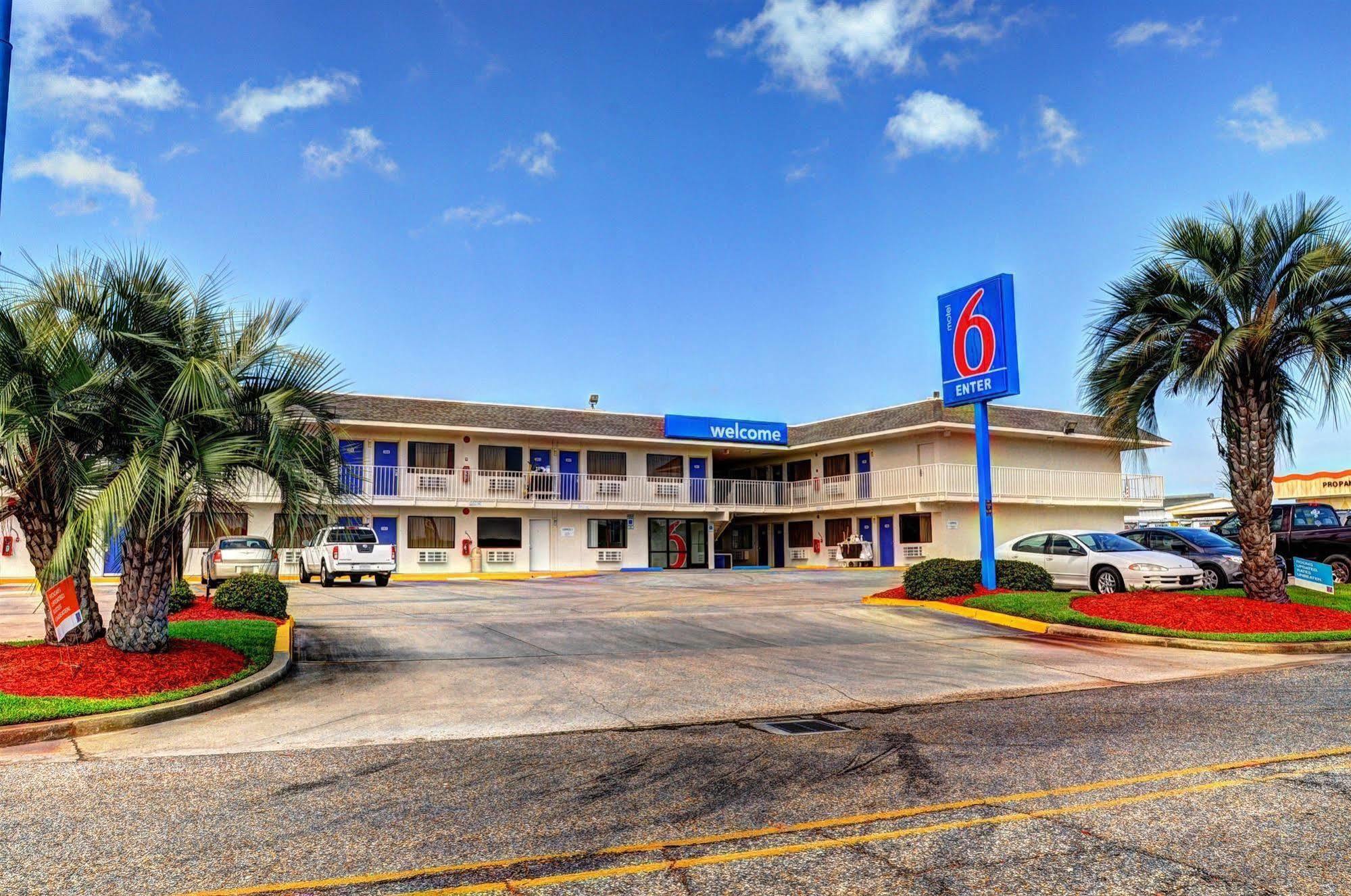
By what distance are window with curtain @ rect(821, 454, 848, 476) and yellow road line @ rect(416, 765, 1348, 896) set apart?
33462 millimetres

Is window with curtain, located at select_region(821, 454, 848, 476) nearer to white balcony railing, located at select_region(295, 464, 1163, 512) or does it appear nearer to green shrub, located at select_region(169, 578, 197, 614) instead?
white balcony railing, located at select_region(295, 464, 1163, 512)

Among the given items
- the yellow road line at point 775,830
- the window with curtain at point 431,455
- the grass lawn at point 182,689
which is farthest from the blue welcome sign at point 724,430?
the yellow road line at point 775,830

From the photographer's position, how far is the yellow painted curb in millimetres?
15953

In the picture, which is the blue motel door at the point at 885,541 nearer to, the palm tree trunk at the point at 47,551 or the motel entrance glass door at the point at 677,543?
the motel entrance glass door at the point at 677,543

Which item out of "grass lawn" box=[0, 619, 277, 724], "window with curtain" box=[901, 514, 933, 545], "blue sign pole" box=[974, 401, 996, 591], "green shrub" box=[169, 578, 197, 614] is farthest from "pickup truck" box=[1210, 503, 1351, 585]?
"green shrub" box=[169, 578, 197, 614]

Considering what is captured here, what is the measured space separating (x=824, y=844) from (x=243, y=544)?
876 inches

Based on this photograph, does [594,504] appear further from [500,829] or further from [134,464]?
[500,829]

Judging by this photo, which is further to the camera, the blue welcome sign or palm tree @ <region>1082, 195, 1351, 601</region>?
the blue welcome sign

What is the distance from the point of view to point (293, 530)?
1041cm

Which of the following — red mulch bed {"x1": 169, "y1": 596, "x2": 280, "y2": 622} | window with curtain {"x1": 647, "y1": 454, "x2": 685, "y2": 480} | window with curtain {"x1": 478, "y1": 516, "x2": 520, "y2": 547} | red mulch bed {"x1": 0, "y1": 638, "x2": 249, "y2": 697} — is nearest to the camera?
red mulch bed {"x1": 0, "y1": 638, "x2": 249, "y2": 697}

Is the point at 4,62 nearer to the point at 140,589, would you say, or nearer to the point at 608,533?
the point at 140,589

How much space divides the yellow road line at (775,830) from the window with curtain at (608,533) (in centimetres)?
3121

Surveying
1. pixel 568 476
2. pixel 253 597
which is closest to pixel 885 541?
pixel 568 476

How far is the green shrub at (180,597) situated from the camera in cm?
1562
